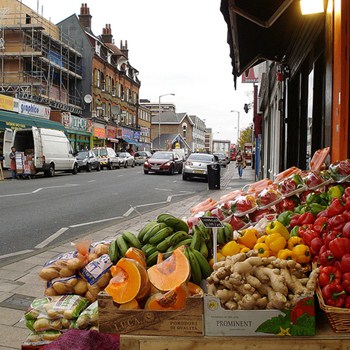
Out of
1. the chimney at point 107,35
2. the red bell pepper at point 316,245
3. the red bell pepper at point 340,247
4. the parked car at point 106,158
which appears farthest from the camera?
the chimney at point 107,35

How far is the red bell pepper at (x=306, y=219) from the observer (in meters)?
2.98

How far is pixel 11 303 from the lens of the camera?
4594 mm

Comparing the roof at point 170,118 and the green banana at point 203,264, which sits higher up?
the roof at point 170,118

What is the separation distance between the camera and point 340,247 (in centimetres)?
236

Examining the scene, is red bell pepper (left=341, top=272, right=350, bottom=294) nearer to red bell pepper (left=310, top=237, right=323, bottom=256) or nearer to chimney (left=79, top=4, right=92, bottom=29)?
red bell pepper (left=310, top=237, right=323, bottom=256)

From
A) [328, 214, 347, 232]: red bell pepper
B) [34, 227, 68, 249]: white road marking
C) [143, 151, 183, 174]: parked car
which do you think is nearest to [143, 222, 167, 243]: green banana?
[328, 214, 347, 232]: red bell pepper

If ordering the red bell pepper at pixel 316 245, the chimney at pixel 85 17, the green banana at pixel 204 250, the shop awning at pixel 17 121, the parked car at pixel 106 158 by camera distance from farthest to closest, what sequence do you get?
the chimney at pixel 85 17 < the parked car at pixel 106 158 < the shop awning at pixel 17 121 < the green banana at pixel 204 250 < the red bell pepper at pixel 316 245

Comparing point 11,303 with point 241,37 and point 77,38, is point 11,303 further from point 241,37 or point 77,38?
point 77,38

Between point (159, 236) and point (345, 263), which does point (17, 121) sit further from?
point (345, 263)

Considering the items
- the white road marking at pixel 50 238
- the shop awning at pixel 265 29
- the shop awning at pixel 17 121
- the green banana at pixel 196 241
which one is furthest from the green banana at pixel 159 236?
the shop awning at pixel 17 121

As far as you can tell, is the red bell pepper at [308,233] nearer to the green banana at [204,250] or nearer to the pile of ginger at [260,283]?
the pile of ginger at [260,283]

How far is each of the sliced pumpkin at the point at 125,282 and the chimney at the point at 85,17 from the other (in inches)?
2083

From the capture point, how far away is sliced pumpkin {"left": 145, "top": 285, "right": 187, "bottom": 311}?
8.14 feet

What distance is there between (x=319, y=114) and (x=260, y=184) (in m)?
2.15
